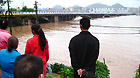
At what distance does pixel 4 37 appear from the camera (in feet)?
10.3

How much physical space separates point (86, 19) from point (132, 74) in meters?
5.33

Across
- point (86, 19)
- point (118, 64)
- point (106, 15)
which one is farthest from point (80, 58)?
point (106, 15)

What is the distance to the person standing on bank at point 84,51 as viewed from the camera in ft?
7.97

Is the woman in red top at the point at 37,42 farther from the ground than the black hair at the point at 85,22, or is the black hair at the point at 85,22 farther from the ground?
the black hair at the point at 85,22

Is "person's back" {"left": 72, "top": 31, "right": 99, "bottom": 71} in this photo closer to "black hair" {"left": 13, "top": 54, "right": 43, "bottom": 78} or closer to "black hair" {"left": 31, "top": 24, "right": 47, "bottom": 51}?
"black hair" {"left": 31, "top": 24, "right": 47, "bottom": 51}

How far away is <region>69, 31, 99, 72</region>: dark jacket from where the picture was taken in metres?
2.43

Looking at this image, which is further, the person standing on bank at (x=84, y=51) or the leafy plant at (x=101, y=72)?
the leafy plant at (x=101, y=72)

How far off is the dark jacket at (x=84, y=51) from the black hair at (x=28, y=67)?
4.04 ft

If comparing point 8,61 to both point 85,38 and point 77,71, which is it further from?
point 85,38

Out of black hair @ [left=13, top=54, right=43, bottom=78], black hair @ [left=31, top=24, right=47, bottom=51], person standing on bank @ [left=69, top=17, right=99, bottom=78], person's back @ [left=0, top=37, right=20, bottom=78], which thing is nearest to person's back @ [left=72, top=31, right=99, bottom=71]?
person standing on bank @ [left=69, top=17, right=99, bottom=78]

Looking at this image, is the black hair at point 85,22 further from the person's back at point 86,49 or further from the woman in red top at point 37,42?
the woman in red top at point 37,42

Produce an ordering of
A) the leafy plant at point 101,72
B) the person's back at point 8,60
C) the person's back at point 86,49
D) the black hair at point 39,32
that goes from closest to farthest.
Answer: the person's back at point 8,60 < the person's back at point 86,49 < the black hair at point 39,32 < the leafy plant at point 101,72

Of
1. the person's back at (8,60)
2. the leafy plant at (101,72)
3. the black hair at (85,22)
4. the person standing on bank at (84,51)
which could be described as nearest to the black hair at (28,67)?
the person's back at (8,60)

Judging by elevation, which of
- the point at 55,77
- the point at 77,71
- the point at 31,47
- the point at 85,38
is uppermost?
the point at 85,38
